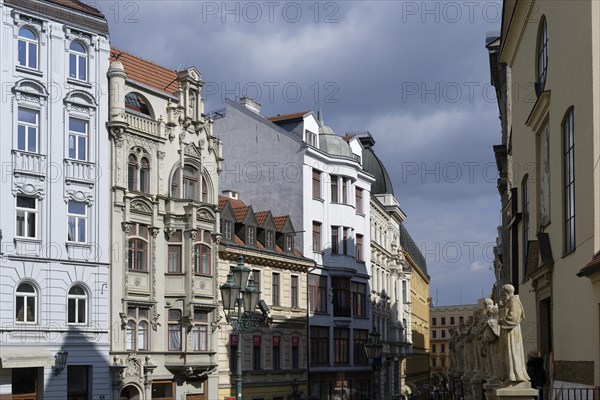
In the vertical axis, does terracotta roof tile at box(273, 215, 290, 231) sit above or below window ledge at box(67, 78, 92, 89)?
below

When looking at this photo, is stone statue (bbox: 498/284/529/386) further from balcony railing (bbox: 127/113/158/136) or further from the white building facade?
balcony railing (bbox: 127/113/158/136)

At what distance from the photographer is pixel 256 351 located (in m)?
45.7

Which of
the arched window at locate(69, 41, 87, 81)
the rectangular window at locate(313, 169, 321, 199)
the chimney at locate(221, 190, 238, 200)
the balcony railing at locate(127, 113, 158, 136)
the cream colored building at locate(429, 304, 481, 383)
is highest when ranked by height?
the arched window at locate(69, 41, 87, 81)

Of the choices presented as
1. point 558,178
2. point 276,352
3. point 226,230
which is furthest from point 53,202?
point 558,178

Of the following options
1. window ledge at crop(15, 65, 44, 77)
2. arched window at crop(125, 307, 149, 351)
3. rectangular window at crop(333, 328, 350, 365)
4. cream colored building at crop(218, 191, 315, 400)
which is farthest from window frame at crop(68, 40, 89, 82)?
rectangular window at crop(333, 328, 350, 365)

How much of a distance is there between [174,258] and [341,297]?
16.8 meters

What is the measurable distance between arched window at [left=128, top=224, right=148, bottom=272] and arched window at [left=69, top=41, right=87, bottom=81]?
20.9 ft

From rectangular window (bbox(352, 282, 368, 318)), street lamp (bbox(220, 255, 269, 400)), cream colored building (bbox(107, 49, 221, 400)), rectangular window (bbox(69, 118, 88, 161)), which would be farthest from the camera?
rectangular window (bbox(352, 282, 368, 318))

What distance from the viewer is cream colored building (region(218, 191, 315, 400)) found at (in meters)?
44.0

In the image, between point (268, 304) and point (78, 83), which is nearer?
point (78, 83)

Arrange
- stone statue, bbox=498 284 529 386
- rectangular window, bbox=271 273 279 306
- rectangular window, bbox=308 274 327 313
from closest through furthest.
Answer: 1. stone statue, bbox=498 284 529 386
2. rectangular window, bbox=271 273 279 306
3. rectangular window, bbox=308 274 327 313

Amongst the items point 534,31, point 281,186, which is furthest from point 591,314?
point 281,186

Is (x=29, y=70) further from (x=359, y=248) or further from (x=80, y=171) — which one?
(x=359, y=248)

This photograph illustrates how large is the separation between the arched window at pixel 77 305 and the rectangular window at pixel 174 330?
452 cm
